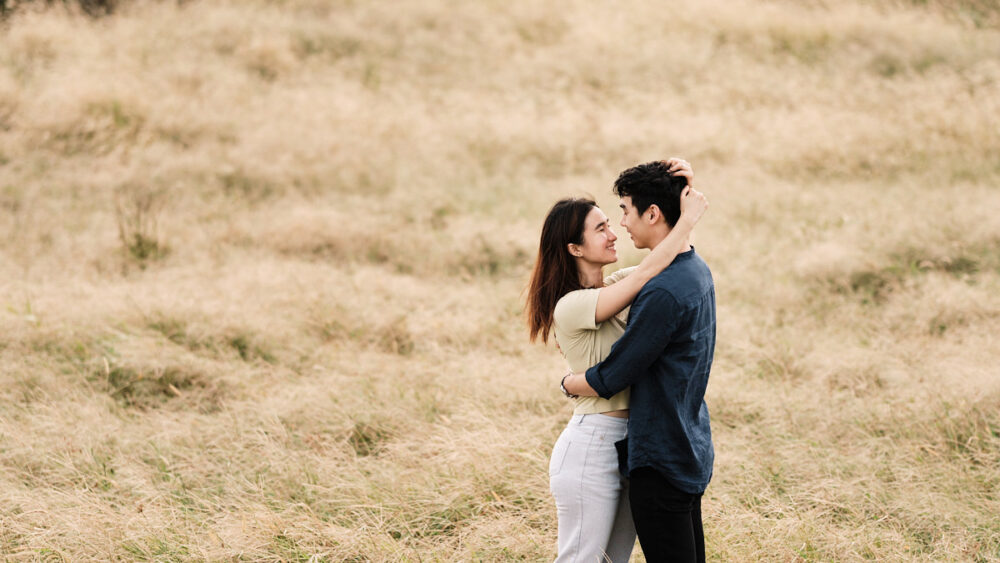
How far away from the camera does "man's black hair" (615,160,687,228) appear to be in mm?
2645

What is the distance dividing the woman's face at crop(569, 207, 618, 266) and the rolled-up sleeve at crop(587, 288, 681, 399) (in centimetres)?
29

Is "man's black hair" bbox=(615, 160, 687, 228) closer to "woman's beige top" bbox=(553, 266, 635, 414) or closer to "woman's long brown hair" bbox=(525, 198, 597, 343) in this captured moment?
"woman's long brown hair" bbox=(525, 198, 597, 343)

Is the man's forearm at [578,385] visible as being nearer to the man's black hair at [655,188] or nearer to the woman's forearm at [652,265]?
the woman's forearm at [652,265]

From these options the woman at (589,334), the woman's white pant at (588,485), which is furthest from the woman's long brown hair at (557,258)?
the woman's white pant at (588,485)

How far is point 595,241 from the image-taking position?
2816 millimetres

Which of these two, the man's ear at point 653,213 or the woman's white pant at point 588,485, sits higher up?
the man's ear at point 653,213

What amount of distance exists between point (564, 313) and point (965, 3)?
750 inches

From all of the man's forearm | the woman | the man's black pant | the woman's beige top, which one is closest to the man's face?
the woman

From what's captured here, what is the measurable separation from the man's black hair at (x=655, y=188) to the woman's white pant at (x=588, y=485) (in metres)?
0.79

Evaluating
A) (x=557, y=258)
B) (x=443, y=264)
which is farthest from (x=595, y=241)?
(x=443, y=264)

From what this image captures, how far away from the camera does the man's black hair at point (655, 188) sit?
264 centimetres

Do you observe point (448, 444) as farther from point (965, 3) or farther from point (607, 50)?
point (965, 3)

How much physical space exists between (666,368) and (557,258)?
0.60 metres

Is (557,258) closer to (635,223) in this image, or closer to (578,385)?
(635,223)
